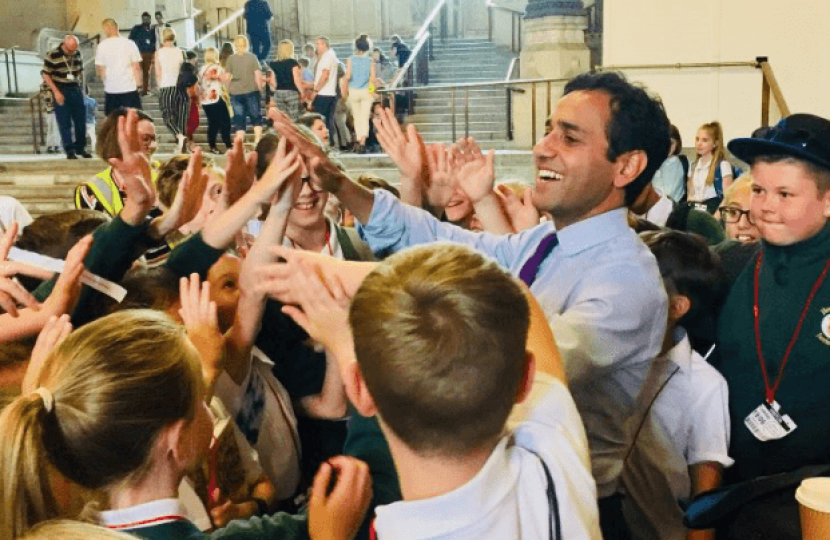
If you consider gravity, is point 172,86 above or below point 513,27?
below

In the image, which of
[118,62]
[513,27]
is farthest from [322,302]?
[513,27]

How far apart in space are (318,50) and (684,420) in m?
12.2

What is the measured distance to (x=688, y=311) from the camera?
2.73 metres

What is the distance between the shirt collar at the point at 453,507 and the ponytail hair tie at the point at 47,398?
0.65 meters

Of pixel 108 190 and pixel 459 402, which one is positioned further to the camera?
pixel 108 190

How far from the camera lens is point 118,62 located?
1294 centimetres

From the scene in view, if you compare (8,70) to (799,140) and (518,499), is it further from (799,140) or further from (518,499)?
(518,499)

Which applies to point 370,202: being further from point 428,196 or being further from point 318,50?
point 318,50

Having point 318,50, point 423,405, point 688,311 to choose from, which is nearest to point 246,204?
point 688,311

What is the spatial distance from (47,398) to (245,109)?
12736mm

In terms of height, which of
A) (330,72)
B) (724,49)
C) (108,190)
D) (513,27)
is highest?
(513,27)

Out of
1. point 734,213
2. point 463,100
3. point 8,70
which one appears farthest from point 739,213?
point 8,70

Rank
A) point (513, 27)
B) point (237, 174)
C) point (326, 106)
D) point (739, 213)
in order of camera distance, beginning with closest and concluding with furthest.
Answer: point (237, 174)
point (739, 213)
point (326, 106)
point (513, 27)

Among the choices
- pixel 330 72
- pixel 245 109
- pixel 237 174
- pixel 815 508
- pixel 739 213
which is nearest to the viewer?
pixel 815 508
